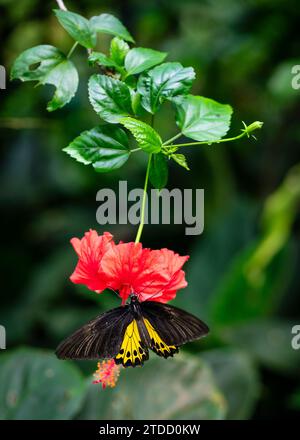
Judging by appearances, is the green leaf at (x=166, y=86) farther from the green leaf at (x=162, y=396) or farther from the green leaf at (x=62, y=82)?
the green leaf at (x=162, y=396)

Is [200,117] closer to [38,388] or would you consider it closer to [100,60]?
[100,60]

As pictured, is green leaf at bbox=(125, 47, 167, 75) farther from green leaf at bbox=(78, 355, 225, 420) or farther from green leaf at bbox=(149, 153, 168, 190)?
green leaf at bbox=(78, 355, 225, 420)

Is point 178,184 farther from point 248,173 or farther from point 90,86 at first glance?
point 90,86

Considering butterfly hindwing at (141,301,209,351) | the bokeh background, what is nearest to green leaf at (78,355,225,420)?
the bokeh background

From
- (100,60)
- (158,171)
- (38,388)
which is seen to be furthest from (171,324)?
(38,388)
